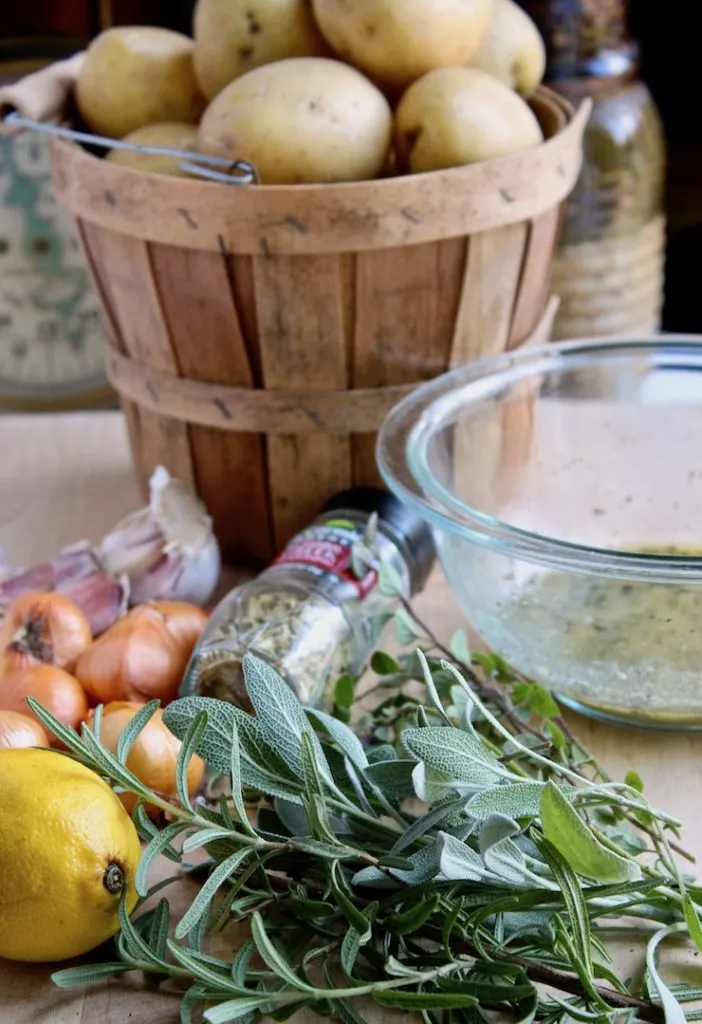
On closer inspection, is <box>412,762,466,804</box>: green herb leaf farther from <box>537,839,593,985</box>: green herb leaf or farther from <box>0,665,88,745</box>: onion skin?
<box>0,665,88,745</box>: onion skin

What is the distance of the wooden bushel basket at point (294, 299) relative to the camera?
73cm

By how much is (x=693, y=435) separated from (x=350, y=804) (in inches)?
19.2

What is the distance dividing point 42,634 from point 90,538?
0.23m

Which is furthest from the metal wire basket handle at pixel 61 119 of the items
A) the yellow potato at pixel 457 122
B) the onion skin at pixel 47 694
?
the onion skin at pixel 47 694

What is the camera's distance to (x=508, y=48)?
2.76ft

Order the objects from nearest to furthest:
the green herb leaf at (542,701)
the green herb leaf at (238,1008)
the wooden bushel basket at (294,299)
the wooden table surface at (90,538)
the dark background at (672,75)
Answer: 1. the green herb leaf at (238,1008)
2. the wooden table surface at (90,538)
3. the green herb leaf at (542,701)
4. the wooden bushel basket at (294,299)
5. the dark background at (672,75)

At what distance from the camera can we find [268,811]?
540 millimetres

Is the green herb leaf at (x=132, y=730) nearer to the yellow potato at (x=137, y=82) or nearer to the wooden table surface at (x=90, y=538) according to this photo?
the wooden table surface at (x=90, y=538)

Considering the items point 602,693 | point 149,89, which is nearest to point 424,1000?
point 602,693

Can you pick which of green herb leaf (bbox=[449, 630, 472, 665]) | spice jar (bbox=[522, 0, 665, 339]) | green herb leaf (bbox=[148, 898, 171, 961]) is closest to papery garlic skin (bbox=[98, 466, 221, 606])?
green herb leaf (bbox=[449, 630, 472, 665])

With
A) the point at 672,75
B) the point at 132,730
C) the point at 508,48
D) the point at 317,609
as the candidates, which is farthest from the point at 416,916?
the point at 672,75

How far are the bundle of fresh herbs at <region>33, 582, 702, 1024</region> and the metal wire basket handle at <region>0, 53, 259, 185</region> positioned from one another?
1.22 ft

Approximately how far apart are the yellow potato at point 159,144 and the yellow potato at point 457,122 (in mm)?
140

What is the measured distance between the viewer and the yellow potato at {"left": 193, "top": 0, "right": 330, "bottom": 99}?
801mm
